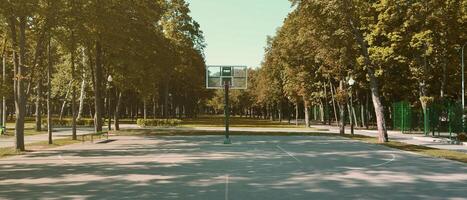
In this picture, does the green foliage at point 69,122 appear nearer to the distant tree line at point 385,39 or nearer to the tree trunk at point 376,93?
the distant tree line at point 385,39

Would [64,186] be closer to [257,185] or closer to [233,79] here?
[257,185]

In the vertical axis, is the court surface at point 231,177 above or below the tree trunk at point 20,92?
below

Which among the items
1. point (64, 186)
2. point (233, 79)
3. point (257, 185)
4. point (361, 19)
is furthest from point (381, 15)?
point (64, 186)

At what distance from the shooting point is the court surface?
1123cm

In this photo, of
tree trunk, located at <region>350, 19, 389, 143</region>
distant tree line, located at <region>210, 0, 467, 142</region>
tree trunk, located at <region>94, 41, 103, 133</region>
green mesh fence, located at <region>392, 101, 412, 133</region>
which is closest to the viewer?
tree trunk, located at <region>350, 19, 389, 143</region>

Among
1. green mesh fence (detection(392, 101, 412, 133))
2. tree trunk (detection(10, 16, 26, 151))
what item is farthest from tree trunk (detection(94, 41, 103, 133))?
green mesh fence (detection(392, 101, 412, 133))

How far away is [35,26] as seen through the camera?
2522cm

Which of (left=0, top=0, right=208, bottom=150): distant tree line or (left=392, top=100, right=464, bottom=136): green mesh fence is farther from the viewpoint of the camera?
(left=392, top=100, right=464, bottom=136): green mesh fence

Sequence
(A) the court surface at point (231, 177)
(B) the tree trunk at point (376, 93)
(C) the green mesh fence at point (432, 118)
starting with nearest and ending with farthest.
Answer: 1. (A) the court surface at point (231, 177)
2. (B) the tree trunk at point (376, 93)
3. (C) the green mesh fence at point (432, 118)

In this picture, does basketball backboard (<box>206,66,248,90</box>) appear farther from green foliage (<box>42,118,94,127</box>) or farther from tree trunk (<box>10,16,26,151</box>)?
green foliage (<box>42,118,94,127</box>)

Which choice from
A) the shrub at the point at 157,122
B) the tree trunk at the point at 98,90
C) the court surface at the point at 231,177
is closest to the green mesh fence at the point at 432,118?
the court surface at the point at 231,177

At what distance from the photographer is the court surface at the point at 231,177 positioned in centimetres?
1123

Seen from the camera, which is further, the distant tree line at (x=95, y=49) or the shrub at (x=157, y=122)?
the shrub at (x=157, y=122)

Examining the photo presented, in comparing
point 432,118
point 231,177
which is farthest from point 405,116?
point 231,177
